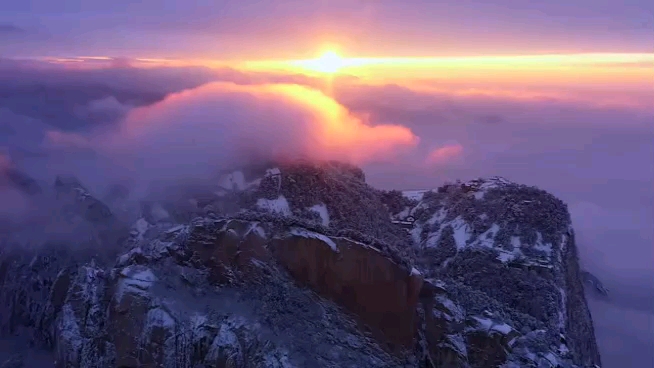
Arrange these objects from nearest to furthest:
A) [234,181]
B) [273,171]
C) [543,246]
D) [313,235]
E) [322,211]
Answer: [313,235] → [322,211] → [543,246] → [273,171] → [234,181]

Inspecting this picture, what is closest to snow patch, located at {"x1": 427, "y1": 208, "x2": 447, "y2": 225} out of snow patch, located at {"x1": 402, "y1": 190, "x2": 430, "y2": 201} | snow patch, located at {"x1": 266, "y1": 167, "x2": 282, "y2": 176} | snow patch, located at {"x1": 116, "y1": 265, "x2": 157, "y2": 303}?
snow patch, located at {"x1": 402, "y1": 190, "x2": 430, "y2": 201}

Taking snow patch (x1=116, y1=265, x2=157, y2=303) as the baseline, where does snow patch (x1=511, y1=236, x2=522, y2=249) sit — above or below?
below

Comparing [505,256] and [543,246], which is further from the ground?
[543,246]

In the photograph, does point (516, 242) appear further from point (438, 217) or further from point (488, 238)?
point (438, 217)

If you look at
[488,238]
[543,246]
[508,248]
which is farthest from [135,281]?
[543,246]

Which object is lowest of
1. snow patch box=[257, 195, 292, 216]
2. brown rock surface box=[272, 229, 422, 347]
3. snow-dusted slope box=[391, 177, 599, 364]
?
snow-dusted slope box=[391, 177, 599, 364]

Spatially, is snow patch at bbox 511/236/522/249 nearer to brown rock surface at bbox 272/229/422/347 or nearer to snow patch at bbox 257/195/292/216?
snow patch at bbox 257/195/292/216

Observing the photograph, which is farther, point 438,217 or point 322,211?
point 438,217

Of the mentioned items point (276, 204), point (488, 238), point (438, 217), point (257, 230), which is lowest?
point (488, 238)
